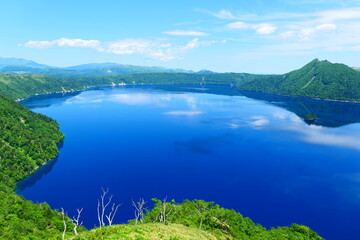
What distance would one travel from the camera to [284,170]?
443 ft

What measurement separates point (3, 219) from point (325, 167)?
158 meters

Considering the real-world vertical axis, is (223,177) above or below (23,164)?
below

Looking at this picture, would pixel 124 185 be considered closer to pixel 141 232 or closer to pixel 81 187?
pixel 81 187

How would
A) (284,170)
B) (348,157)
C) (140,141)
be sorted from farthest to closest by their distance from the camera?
(140,141), (348,157), (284,170)

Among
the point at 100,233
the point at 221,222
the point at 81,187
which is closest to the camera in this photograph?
the point at 100,233

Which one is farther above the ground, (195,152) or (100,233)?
(100,233)

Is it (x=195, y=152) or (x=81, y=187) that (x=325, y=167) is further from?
(x=81, y=187)

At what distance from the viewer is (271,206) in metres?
103

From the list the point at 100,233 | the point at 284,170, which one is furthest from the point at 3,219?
the point at 284,170

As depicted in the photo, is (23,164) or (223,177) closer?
(223,177)

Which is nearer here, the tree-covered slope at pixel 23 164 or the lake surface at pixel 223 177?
the tree-covered slope at pixel 23 164

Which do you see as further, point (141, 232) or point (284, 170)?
point (284, 170)

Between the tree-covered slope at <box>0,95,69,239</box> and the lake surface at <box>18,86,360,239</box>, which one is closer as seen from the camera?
the tree-covered slope at <box>0,95,69,239</box>

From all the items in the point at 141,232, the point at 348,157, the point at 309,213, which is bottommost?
the point at 309,213
